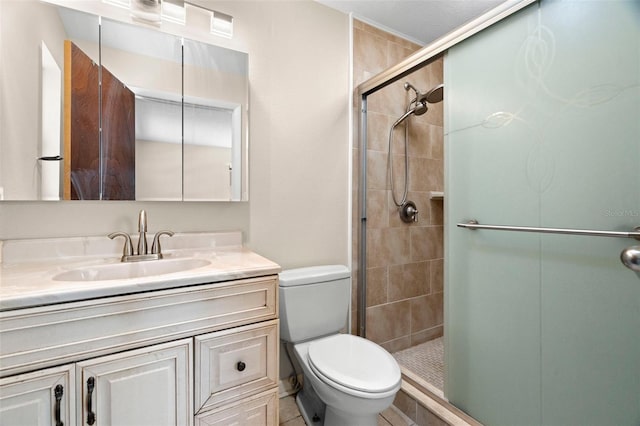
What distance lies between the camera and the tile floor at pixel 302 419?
146 centimetres

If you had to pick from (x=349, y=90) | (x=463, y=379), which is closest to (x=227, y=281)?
(x=463, y=379)

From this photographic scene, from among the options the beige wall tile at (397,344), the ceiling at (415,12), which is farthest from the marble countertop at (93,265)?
the ceiling at (415,12)

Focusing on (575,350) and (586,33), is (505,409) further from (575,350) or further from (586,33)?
(586,33)

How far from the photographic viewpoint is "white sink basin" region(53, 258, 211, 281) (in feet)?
3.54

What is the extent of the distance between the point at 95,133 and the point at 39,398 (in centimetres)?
97

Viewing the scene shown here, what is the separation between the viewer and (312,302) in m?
1.46

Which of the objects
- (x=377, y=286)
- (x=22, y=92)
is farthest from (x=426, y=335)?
(x=22, y=92)

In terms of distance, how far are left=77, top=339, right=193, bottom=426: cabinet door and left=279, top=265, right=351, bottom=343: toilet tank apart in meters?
0.52

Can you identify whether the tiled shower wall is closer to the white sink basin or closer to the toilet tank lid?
the toilet tank lid

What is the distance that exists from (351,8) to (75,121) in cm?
159

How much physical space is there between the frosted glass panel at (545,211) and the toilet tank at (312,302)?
21.1 inches

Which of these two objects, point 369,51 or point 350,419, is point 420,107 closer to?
point 369,51

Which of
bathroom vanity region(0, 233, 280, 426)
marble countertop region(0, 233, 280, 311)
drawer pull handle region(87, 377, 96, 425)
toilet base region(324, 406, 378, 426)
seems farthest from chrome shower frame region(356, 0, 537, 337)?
drawer pull handle region(87, 377, 96, 425)

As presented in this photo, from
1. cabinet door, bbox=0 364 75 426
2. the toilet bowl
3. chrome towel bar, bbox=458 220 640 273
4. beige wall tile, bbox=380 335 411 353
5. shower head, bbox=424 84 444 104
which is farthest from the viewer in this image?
beige wall tile, bbox=380 335 411 353
